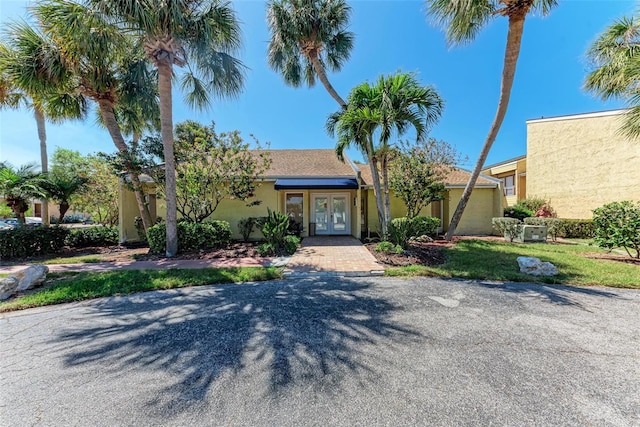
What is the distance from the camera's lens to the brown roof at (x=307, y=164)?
46.5 ft

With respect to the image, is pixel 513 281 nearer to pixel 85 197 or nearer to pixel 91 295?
pixel 91 295

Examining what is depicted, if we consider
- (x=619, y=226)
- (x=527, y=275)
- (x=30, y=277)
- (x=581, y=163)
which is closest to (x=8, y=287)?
(x=30, y=277)

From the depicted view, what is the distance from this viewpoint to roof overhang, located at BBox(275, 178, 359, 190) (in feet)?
42.7

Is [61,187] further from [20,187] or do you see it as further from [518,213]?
[518,213]

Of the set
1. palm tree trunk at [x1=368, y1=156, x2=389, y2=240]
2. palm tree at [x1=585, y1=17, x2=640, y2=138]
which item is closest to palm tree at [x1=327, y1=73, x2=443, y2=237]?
palm tree trunk at [x1=368, y1=156, x2=389, y2=240]

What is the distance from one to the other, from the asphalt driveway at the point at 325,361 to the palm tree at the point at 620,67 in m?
6.46

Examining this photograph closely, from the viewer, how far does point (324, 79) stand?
10.7 meters

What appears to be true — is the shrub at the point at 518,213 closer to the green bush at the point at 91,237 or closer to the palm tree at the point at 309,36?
the palm tree at the point at 309,36

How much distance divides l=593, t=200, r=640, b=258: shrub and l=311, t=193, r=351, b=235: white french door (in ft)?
35.7

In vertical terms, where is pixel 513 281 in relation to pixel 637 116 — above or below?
below

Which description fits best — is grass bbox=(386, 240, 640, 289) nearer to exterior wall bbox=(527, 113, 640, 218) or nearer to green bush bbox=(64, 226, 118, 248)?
exterior wall bbox=(527, 113, 640, 218)

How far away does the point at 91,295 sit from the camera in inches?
223

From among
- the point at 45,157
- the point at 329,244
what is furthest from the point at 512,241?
the point at 45,157

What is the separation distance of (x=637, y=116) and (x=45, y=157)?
2774 cm
